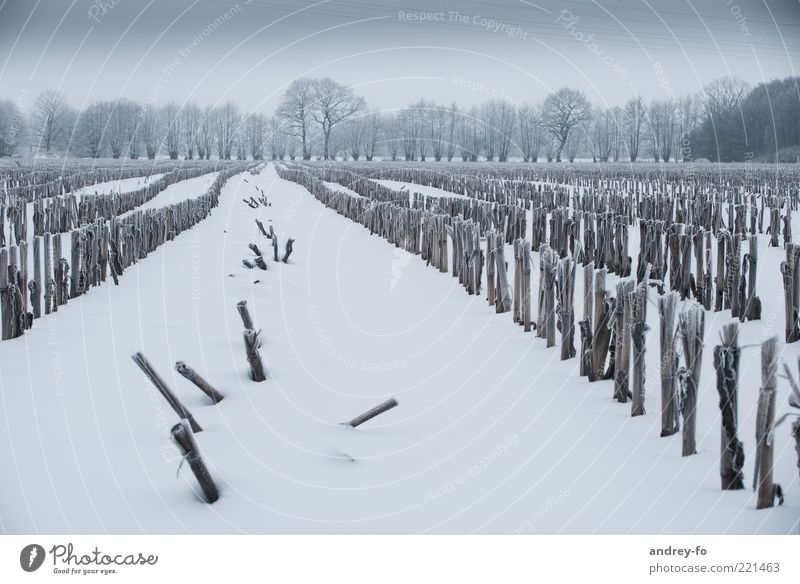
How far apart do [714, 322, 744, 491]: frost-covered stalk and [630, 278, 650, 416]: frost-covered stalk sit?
0.95 meters

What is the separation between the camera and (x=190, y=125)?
79.3 metres

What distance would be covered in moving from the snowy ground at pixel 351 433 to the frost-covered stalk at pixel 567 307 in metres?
0.14

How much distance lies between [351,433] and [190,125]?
81709 millimetres

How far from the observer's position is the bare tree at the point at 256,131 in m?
83.2

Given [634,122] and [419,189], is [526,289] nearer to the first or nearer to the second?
[419,189]

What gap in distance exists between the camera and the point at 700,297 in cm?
741

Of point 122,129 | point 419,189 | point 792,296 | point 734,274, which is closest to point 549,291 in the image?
point 792,296

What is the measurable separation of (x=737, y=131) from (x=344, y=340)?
57.9 metres

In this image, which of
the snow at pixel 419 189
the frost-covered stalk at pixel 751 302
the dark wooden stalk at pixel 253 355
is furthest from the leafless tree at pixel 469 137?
the dark wooden stalk at pixel 253 355

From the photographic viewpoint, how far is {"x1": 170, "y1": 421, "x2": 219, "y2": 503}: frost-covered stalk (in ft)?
9.79

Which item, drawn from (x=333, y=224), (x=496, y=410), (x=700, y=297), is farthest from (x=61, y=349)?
(x=333, y=224)

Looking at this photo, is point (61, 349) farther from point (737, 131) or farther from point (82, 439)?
point (737, 131)

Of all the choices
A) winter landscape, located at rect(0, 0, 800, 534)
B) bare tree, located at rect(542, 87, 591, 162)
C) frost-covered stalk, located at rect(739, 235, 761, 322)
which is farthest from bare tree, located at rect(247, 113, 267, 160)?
frost-covered stalk, located at rect(739, 235, 761, 322)
